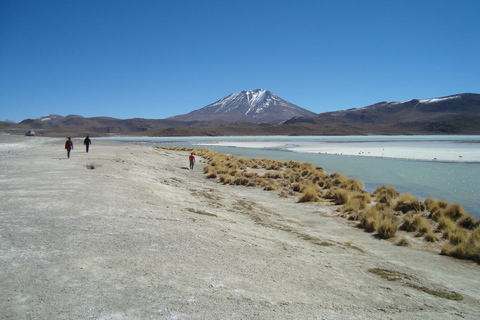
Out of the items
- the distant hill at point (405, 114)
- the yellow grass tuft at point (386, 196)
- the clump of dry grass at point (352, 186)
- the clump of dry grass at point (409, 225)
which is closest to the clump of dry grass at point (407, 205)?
the yellow grass tuft at point (386, 196)

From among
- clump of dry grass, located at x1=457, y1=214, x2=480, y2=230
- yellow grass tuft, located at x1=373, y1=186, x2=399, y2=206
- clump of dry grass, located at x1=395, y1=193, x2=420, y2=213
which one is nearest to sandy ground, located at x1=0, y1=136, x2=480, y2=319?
clump of dry grass, located at x1=457, y1=214, x2=480, y2=230

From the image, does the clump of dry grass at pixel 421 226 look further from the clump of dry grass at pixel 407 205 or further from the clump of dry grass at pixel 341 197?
the clump of dry grass at pixel 341 197

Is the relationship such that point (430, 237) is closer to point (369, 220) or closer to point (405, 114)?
point (369, 220)

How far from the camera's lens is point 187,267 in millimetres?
4266

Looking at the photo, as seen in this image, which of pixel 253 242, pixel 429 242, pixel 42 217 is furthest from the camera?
pixel 429 242

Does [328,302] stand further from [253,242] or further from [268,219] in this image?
[268,219]

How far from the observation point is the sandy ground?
328 centimetres

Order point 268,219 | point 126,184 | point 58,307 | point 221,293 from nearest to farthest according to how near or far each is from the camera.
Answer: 1. point 58,307
2. point 221,293
3. point 268,219
4. point 126,184

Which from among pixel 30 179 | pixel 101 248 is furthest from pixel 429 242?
pixel 30 179

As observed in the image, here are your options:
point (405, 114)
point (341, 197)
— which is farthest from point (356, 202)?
point (405, 114)

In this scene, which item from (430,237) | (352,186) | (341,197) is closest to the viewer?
(430,237)

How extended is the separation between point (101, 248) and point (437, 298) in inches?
176

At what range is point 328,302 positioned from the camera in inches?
150

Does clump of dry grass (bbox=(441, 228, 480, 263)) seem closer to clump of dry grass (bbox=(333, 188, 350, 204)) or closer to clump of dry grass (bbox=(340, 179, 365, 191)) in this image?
clump of dry grass (bbox=(333, 188, 350, 204))
